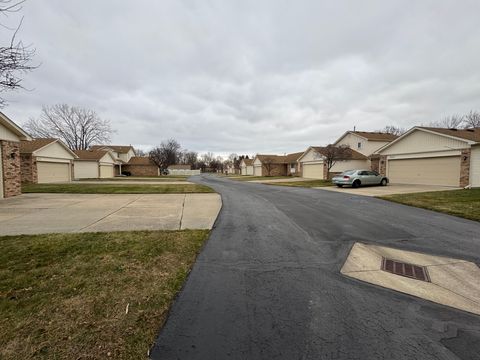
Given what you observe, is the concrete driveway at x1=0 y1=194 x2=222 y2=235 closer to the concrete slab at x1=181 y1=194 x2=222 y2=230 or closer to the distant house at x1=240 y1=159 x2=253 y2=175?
the concrete slab at x1=181 y1=194 x2=222 y2=230

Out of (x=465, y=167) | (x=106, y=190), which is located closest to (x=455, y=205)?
(x=465, y=167)

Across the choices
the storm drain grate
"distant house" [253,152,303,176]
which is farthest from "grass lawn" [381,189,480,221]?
"distant house" [253,152,303,176]

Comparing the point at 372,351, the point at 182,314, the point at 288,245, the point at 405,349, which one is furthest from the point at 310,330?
the point at 288,245

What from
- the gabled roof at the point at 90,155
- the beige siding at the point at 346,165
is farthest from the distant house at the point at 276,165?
the gabled roof at the point at 90,155

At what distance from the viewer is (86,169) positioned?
32.6 m

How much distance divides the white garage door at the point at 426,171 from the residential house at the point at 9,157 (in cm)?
2632

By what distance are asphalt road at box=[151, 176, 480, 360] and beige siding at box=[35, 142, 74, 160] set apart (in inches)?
933

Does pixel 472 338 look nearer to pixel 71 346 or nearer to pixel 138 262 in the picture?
pixel 71 346

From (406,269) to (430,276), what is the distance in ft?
1.10

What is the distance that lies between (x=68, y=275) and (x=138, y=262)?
98 centimetres

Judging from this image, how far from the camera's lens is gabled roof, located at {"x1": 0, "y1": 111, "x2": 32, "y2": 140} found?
11629 mm

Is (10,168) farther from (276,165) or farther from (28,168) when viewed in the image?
(276,165)

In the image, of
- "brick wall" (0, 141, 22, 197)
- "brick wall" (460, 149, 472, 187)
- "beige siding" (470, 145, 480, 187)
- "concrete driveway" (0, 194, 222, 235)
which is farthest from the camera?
"brick wall" (460, 149, 472, 187)

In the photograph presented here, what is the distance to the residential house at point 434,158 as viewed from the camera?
15.1 m
